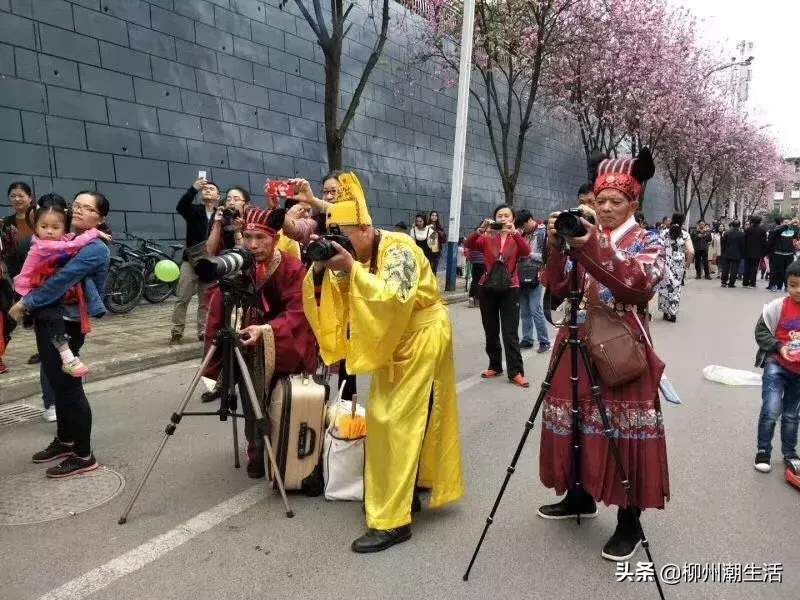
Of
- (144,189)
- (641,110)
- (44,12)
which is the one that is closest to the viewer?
(44,12)

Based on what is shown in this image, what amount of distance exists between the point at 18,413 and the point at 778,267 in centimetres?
1752

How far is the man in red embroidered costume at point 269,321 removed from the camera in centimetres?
340

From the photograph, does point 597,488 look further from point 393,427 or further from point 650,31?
point 650,31

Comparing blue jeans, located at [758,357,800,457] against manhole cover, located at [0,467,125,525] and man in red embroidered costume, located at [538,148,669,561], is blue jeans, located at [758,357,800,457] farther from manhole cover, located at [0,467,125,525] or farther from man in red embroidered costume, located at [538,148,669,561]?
manhole cover, located at [0,467,125,525]

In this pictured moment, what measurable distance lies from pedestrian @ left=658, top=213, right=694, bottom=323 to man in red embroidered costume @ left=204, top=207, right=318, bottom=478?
7854 millimetres

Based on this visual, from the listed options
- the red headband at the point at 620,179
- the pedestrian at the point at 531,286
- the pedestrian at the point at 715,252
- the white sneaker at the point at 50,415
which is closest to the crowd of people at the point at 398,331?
the red headband at the point at 620,179

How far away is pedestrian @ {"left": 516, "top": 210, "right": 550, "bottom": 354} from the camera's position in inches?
282

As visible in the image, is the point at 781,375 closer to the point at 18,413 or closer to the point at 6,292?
the point at 6,292

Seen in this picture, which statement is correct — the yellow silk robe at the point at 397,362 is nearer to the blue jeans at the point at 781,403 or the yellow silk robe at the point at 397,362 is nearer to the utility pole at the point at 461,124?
the blue jeans at the point at 781,403

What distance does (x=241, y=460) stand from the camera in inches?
159

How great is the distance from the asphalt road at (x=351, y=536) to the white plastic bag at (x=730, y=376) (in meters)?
1.74

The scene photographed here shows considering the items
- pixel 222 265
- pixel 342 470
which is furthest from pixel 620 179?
pixel 342 470

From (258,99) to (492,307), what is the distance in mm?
7540

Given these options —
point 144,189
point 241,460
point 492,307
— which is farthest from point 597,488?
point 144,189
